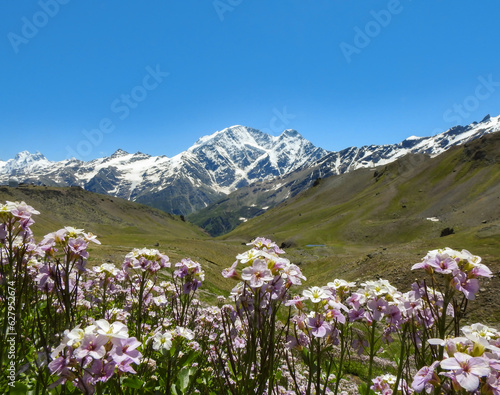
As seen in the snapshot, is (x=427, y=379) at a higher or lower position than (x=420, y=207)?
lower

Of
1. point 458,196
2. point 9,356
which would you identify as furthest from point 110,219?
point 9,356

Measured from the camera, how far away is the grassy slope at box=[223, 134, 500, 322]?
3475cm

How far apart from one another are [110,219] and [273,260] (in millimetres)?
190735

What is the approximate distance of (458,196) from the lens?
101 m

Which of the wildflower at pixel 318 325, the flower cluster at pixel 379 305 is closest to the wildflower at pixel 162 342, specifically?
the wildflower at pixel 318 325

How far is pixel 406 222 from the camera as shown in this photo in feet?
286

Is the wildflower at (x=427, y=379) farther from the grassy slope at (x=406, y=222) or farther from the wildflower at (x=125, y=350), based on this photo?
the grassy slope at (x=406, y=222)

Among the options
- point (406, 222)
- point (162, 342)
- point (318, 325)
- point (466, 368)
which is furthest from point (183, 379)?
point (406, 222)

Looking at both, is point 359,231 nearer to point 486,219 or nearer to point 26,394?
point 486,219

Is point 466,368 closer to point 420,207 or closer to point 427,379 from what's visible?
point 427,379

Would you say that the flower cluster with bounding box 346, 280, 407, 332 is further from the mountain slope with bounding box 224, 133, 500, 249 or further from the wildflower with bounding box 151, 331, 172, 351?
the mountain slope with bounding box 224, 133, 500, 249

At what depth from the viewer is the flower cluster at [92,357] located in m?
2.17

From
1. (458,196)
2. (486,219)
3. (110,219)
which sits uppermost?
(110,219)

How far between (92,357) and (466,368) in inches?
112
